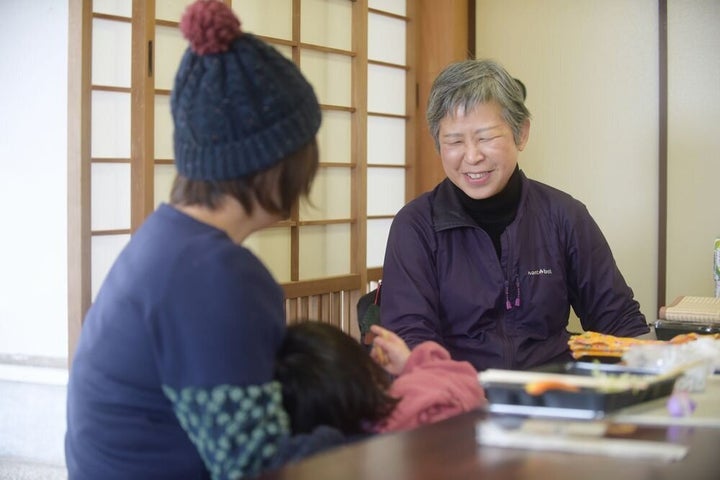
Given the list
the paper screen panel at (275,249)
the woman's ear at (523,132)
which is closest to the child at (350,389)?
the woman's ear at (523,132)

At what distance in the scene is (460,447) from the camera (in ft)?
3.64

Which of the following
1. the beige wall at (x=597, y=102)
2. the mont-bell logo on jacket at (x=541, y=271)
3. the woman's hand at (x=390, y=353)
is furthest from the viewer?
the beige wall at (x=597, y=102)

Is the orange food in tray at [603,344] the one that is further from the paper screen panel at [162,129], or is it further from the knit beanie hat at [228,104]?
the paper screen panel at [162,129]

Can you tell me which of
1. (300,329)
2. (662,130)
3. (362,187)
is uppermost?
(662,130)

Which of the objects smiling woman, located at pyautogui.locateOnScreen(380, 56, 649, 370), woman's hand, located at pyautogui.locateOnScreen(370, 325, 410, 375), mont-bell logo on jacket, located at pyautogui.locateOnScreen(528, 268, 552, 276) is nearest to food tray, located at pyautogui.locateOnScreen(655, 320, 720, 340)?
smiling woman, located at pyautogui.locateOnScreen(380, 56, 649, 370)

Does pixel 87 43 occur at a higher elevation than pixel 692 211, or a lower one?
higher

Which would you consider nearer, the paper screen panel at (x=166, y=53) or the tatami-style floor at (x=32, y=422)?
the paper screen panel at (x=166, y=53)

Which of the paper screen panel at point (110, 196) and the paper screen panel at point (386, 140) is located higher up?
the paper screen panel at point (386, 140)

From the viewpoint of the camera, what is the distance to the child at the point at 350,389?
1286 mm

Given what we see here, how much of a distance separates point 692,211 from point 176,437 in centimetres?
342

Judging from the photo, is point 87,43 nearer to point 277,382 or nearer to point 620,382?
point 277,382

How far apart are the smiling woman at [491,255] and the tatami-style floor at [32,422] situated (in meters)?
1.95

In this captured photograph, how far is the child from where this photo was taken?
1.29 m

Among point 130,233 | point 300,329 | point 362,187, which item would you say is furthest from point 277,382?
point 362,187
